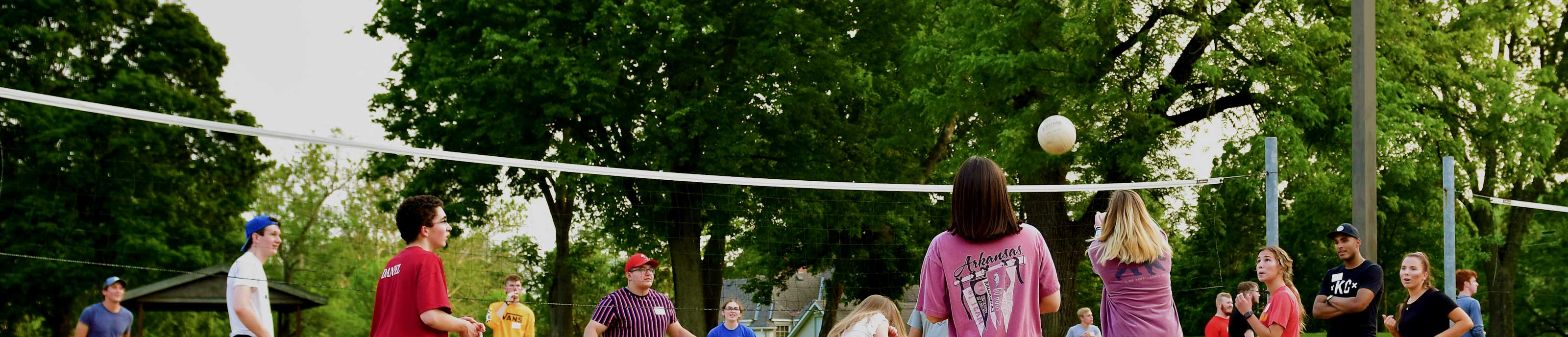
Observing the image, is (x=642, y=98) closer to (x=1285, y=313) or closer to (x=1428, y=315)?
(x=1428, y=315)

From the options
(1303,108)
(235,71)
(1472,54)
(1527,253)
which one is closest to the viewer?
(1303,108)

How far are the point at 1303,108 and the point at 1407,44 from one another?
241cm

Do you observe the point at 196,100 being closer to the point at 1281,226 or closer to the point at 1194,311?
the point at 1281,226

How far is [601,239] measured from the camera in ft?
71.2

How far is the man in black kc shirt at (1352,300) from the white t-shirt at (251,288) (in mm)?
5003

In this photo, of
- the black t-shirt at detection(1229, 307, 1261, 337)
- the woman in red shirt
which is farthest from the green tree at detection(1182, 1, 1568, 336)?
the woman in red shirt

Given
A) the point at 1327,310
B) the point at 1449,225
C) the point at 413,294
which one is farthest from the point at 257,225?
the point at 1449,225

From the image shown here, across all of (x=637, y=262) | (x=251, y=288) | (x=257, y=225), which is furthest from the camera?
(x=637, y=262)

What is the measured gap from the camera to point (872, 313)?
6.16m

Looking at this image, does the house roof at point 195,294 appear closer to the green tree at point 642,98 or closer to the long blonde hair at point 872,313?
the green tree at point 642,98

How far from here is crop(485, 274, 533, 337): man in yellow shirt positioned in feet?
35.9

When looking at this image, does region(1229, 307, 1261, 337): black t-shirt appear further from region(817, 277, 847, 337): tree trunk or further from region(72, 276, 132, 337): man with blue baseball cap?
region(817, 277, 847, 337): tree trunk

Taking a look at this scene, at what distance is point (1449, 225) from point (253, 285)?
9.72 m

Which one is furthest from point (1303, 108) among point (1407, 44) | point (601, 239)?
point (601, 239)
